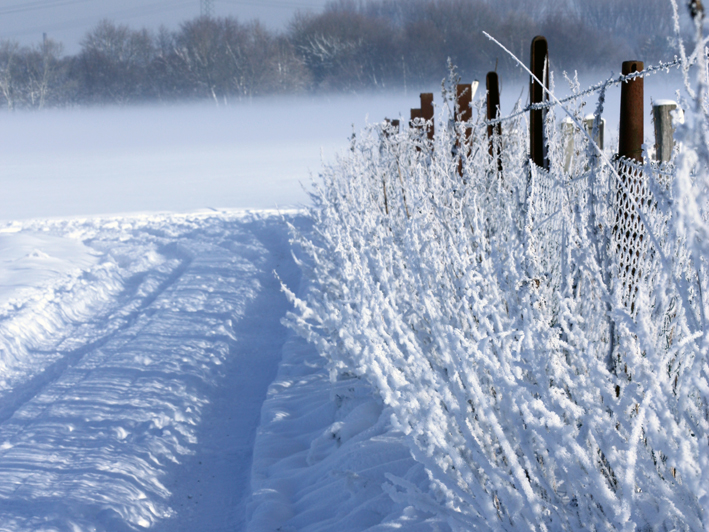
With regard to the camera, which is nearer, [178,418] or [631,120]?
[631,120]

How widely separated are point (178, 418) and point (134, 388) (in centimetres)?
62

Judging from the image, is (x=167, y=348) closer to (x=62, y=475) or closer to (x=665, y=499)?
(x=62, y=475)

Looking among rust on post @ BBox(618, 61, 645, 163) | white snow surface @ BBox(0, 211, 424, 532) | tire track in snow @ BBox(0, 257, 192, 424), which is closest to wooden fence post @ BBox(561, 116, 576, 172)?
rust on post @ BBox(618, 61, 645, 163)

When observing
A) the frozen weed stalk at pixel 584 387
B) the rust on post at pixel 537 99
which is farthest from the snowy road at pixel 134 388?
the rust on post at pixel 537 99

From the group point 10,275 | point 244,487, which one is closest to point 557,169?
point 244,487

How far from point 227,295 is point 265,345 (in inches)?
67.7

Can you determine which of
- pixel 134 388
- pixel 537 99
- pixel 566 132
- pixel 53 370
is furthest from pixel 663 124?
pixel 53 370

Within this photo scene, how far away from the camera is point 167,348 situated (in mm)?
5121

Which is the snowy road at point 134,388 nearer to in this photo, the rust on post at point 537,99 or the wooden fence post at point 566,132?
the rust on post at point 537,99

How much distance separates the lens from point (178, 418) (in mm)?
3887

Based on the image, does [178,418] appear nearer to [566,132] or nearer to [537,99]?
[537,99]

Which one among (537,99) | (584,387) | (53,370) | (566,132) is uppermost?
(537,99)

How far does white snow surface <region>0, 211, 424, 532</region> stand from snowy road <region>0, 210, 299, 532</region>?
0.04 feet

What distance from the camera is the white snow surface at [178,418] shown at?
2791mm
